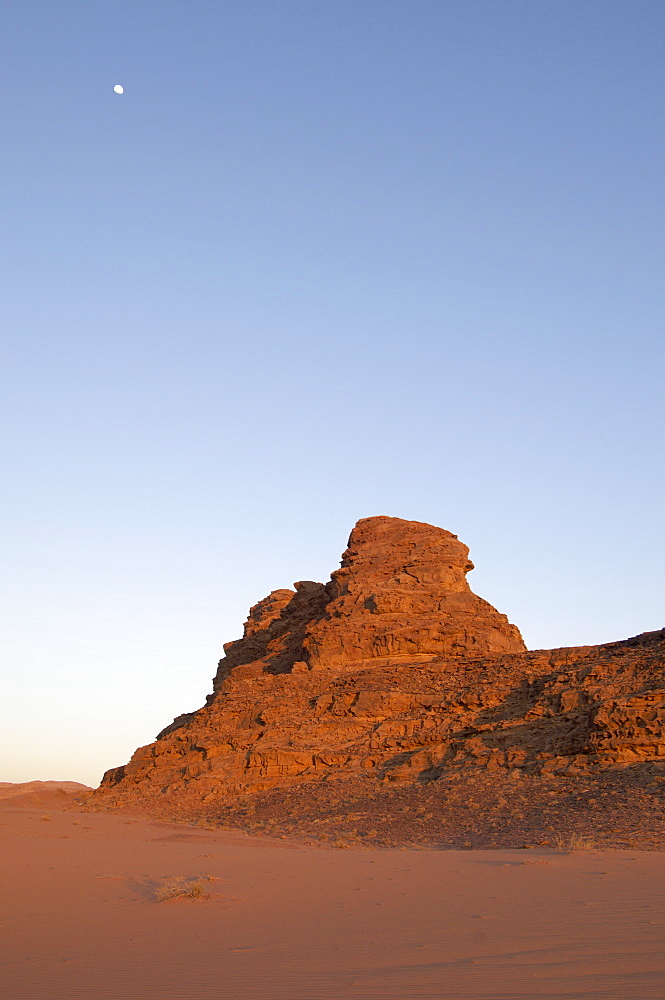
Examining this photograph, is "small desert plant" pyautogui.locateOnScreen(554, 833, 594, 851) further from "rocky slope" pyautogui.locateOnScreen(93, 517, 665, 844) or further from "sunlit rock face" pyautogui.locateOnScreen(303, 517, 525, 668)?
"sunlit rock face" pyautogui.locateOnScreen(303, 517, 525, 668)

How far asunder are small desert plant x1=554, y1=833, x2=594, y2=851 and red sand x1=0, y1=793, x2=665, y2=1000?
134cm

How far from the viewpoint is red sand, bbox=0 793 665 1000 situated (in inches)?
212

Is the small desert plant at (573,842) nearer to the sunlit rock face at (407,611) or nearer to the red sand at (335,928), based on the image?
the red sand at (335,928)

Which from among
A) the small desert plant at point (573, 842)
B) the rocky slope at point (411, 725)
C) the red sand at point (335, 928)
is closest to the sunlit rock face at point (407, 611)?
the rocky slope at point (411, 725)

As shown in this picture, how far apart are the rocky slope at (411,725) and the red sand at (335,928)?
A: 7887 millimetres

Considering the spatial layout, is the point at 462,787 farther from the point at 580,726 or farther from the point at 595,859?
the point at 595,859

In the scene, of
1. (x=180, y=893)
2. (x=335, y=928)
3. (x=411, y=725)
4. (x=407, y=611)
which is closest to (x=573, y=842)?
(x=180, y=893)

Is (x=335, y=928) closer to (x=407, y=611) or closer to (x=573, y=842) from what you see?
(x=573, y=842)

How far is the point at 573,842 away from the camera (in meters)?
16.8

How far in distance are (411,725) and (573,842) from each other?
703 inches

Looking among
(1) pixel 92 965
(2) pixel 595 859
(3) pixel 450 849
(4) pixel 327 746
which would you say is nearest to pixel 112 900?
(1) pixel 92 965

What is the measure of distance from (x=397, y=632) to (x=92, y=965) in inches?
1437

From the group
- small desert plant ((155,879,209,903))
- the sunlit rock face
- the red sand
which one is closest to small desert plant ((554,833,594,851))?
the red sand

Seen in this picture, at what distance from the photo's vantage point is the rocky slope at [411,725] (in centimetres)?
2484
